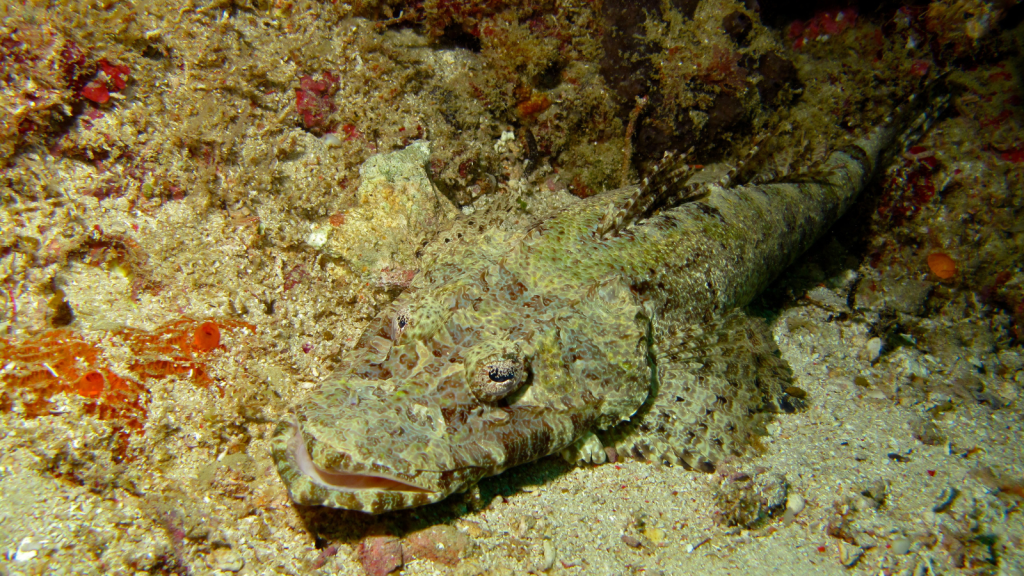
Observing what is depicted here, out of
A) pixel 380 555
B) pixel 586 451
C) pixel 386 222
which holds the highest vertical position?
pixel 386 222

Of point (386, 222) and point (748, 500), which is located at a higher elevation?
point (386, 222)

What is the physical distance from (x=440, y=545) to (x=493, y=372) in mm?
1028

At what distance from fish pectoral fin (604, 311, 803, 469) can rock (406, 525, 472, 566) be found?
1.29 metres

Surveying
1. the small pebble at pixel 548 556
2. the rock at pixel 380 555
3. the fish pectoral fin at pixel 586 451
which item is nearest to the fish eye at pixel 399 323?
the rock at pixel 380 555

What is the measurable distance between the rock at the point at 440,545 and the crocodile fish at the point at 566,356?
378 millimetres

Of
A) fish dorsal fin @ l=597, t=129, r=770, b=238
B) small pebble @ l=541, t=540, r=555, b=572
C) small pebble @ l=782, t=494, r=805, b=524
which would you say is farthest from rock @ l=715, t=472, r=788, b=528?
fish dorsal fin @ l=597, t=129, r=770, b=238

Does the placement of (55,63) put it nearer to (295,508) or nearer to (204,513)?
(204,513)

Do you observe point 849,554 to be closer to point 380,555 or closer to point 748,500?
point 748,500

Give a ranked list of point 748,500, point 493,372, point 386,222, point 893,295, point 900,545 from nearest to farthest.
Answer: point 900,545 < point 493,372 < point 748,500 < point 386,222 < point 893,295

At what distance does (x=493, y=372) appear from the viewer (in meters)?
2.72

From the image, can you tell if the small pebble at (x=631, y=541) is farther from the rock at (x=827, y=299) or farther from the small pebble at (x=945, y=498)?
the rock at (x=827, y=299)

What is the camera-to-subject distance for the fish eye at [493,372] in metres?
2.71

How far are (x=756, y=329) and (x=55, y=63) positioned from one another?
559 centimetres

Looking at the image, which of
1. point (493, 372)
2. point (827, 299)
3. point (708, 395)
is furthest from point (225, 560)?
point (827, 299)
